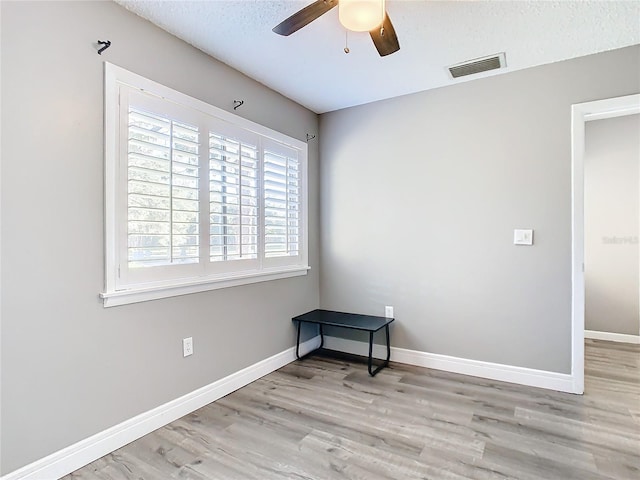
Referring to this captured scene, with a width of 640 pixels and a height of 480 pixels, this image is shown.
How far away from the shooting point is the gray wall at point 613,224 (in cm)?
378

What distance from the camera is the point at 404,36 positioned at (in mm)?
2314

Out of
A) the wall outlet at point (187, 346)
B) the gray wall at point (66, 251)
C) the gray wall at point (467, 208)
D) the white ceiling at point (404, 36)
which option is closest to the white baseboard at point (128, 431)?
the gray wall at point (66, 251)

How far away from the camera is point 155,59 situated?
2.21 metres

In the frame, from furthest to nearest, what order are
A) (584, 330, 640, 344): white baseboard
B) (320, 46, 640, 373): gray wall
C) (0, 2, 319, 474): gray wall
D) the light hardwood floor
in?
(584, 330, 640, 344): white baseboard < (320, 46, 640, 373): gray wall < the light hardwood floor < (0, 2, 319, 474): gray wall

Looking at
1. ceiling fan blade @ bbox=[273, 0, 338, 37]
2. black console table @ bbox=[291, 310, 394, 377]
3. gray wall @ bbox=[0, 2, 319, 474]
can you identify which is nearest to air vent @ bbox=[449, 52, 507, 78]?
ceiling fan blade @ bbox=[273, 0, 338, 37]

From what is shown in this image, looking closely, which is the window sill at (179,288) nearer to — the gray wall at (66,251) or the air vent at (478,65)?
the gray wall at (66,251)

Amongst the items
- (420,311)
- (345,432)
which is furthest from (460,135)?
(345,432)

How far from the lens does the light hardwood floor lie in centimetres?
179

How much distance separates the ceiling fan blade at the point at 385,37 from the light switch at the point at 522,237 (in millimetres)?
1790

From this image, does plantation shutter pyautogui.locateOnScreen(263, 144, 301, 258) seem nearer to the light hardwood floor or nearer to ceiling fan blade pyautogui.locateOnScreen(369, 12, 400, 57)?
the light hardwood floor

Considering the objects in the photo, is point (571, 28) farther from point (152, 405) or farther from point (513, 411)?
point (152, 405)

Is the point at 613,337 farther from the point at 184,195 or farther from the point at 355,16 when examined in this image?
the point at 184,195

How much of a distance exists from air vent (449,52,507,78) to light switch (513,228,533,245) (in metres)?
1.29

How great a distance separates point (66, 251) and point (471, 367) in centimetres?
303
